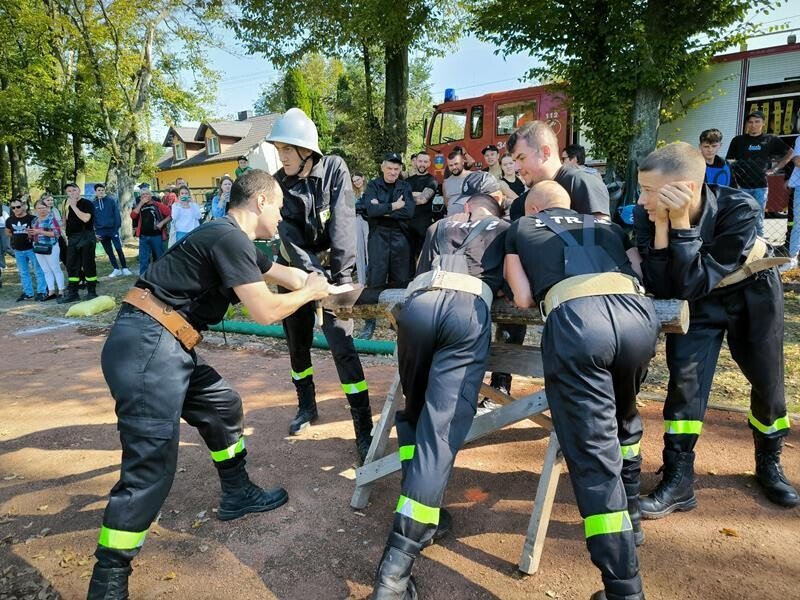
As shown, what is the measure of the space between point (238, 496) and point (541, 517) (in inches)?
68.3

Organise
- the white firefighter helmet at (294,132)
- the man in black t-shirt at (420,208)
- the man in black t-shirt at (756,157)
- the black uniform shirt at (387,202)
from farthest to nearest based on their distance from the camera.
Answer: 1. the man in black t-shirt at (756,157)
2. the man in black t-shirt at (420,208)
3. the black uniform shirt at (387,202)
4. the white firefighter helmet at (294,132)

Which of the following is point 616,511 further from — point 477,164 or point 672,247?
point 477,164

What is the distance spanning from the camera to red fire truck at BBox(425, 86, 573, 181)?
1209 centimetres

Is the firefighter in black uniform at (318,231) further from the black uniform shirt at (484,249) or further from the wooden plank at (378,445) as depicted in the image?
the black uniform shirt at (484,249)

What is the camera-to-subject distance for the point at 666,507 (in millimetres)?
3000

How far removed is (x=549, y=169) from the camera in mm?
3145

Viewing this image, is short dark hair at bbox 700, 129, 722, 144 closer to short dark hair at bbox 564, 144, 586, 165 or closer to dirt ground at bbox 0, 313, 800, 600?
short dark hair at bbox 564, 144, 586, 165

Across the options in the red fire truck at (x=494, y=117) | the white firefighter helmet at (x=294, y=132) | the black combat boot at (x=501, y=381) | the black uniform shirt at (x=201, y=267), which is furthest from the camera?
the red fire truck at (x=494, y=117)

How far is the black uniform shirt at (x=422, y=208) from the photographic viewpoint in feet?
23.9

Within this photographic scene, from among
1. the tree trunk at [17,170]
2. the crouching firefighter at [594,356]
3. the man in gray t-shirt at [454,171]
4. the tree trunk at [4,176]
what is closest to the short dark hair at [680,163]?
the crouching firefighter at [594,356]

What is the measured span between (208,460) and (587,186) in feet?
10.4

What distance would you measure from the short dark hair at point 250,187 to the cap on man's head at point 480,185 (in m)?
1.16

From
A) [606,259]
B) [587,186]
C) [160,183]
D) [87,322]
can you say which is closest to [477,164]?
[87,322]

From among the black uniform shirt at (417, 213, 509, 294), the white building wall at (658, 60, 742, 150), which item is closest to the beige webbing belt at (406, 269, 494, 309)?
the black uniform shirt at (417, 213, 509, 294)
